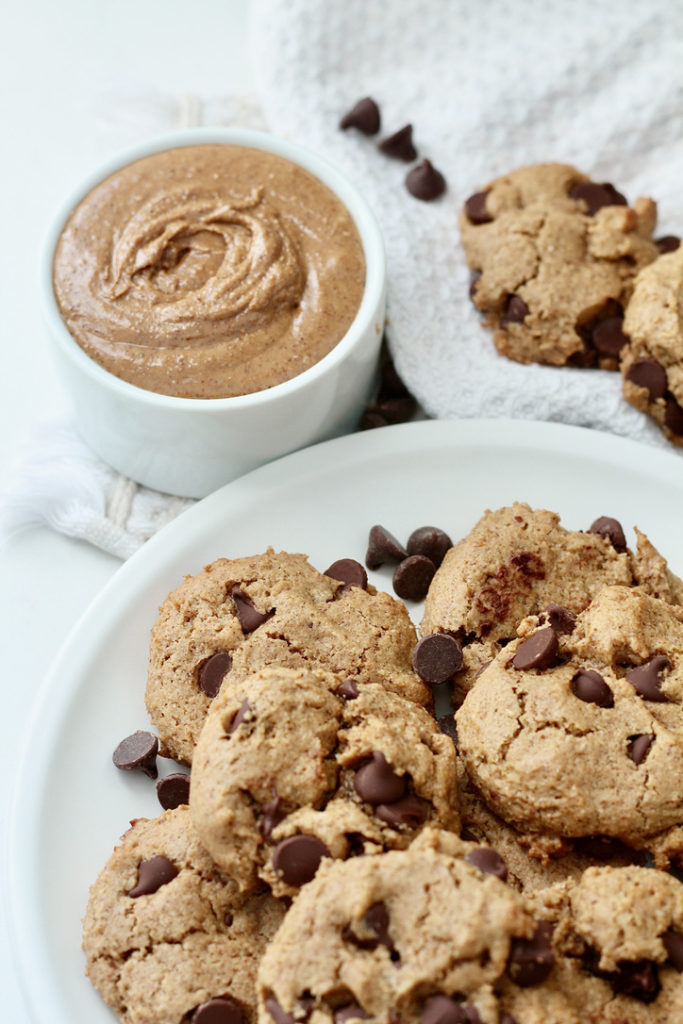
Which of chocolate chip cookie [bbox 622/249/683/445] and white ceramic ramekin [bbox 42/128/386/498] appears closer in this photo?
white ceramic ramekin [bbox 42/128/386/498]

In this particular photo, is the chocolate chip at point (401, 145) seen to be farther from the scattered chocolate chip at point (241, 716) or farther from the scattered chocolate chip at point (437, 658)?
the scattered chocolate chip at point (241, 716)

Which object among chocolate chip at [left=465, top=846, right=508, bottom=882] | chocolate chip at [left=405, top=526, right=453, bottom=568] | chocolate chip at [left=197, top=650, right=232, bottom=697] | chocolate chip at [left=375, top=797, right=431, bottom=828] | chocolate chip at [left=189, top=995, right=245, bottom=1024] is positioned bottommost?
chocolate chip at [left=189, top=995, right=245, bottom=1024]

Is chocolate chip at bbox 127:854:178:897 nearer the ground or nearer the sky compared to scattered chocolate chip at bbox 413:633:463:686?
nearer the ground

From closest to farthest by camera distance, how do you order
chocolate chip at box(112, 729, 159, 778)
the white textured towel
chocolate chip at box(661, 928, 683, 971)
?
chocolate chip at box(661, 928, 683, 971), chocolate chip at box(112, 729, 159, 778), the white textured towel

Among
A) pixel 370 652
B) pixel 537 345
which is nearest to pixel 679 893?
pixel 370 652

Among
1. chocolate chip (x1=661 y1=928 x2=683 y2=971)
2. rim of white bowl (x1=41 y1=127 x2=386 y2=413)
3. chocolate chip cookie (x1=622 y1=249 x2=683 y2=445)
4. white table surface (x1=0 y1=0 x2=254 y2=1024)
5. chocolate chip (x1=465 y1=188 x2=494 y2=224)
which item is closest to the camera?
chocolate chip (x1=661 y1=928 x2=683 y2=971)

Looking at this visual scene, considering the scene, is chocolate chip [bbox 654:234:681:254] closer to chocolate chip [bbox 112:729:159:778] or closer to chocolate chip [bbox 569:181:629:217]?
chocolate chip [bbox 569:181:629:217]

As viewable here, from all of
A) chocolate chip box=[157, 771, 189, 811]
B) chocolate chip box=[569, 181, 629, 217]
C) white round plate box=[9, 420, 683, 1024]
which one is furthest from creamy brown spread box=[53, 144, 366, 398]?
chocolate chip box=[157, 771, 189, 811]

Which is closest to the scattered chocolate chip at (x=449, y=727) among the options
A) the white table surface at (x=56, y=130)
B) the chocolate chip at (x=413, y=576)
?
the chocolate chip at (x=413, y=576)
